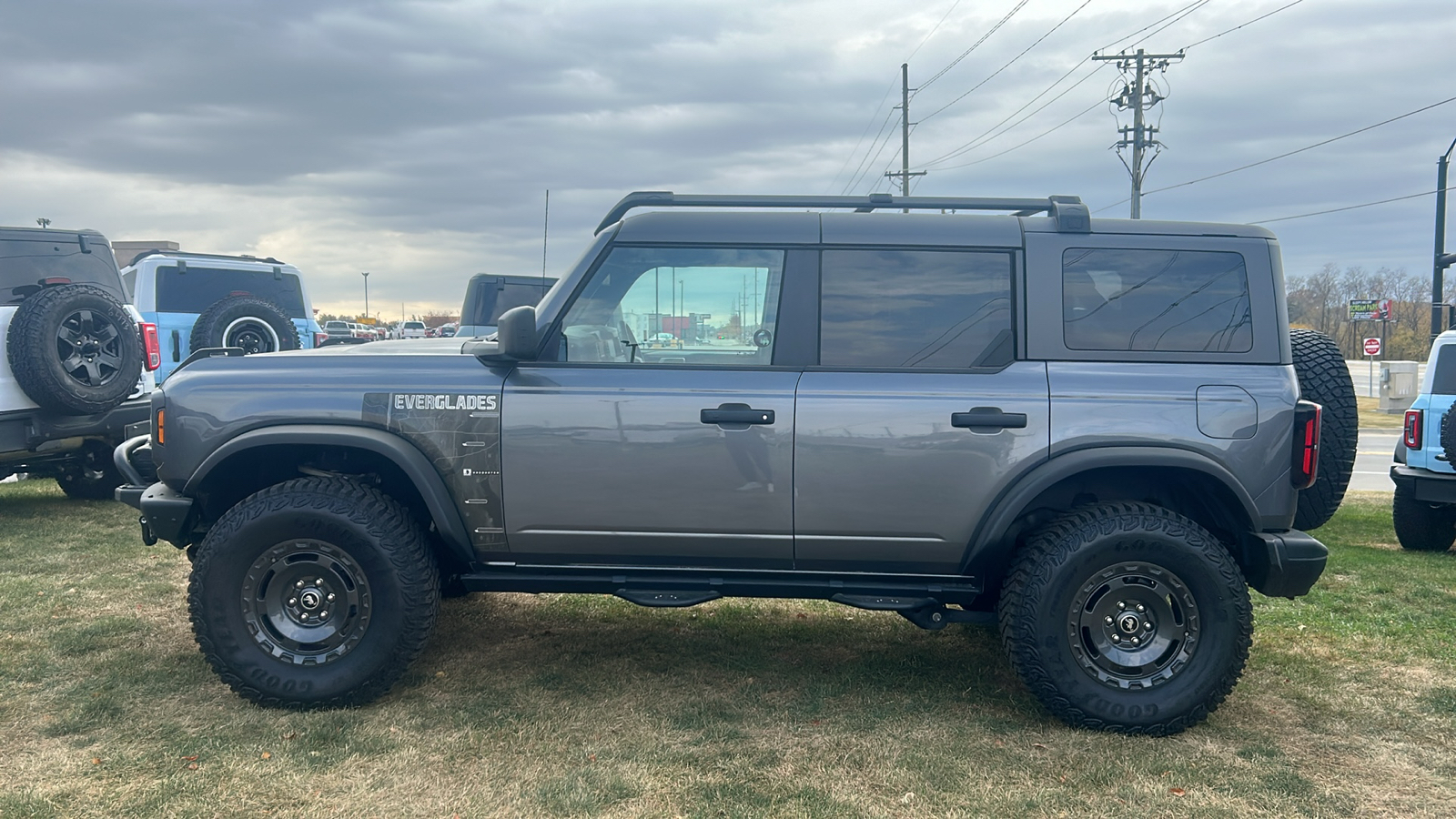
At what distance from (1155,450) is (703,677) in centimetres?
221

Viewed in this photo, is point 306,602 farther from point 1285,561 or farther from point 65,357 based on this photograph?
point 65,357

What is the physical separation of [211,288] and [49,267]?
406cm

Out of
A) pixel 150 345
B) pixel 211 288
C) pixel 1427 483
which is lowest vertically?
pixel 1427 483

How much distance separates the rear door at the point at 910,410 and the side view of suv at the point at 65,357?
6063 millimetres

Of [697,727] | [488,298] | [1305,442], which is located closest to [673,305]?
[697,727]

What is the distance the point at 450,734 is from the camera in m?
3.87

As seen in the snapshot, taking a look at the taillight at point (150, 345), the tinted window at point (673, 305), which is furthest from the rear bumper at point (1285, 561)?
the taillight at point (150, 345)

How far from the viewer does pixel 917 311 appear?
408 centimetres

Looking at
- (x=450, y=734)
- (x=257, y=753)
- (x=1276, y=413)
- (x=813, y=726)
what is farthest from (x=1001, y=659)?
(x=257, y=753)

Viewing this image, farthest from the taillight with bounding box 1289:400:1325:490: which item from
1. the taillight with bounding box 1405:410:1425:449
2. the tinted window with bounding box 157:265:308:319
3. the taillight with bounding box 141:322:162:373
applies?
the tinted window with bounding box 157:265:308:319

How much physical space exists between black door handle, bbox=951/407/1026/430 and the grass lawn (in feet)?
4.06

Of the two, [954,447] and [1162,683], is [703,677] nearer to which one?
[954,447]

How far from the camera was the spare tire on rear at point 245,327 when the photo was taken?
1105cm

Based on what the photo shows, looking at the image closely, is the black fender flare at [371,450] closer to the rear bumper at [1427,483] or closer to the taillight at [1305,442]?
the taillight at [1305,442]
